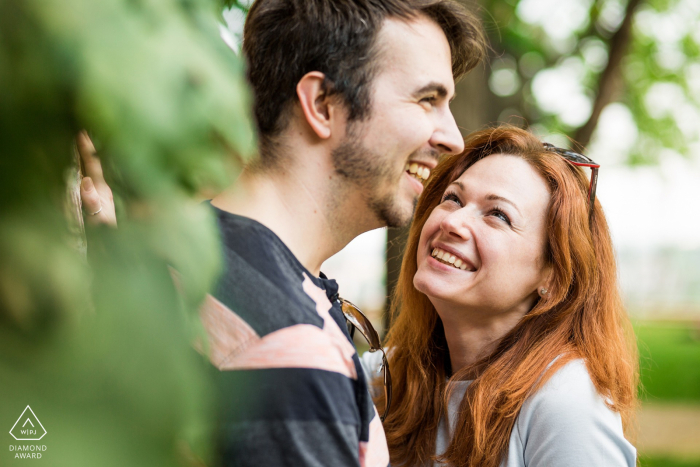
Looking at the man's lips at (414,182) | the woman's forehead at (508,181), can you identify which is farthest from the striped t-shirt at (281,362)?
the woman's forehead at (508,181)

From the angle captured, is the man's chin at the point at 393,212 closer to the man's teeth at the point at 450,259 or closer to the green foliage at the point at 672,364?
the man's teeth at the point at 450,259

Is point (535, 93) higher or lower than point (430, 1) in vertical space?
lower

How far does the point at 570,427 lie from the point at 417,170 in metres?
1.00

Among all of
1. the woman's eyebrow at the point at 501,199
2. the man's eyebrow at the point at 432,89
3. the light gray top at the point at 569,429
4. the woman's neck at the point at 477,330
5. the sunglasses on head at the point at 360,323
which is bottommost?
the light gray top at the point at 569,429

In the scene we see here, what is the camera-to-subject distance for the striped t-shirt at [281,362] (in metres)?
1.32

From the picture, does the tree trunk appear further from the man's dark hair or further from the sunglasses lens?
the man's dark hair

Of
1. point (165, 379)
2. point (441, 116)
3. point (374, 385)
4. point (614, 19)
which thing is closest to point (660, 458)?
point (614, 19)

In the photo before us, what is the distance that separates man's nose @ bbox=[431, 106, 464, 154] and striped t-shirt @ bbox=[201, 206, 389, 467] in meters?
0.66

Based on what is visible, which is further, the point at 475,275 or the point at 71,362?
the point at 475,275

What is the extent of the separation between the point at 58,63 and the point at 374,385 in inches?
98.8

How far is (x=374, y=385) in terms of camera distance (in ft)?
9.27

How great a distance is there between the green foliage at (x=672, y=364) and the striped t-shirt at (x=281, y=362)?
5097mm

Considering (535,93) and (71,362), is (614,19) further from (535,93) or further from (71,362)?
(71,362)

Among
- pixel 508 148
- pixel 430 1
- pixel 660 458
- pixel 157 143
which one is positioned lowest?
pixel 660 458
